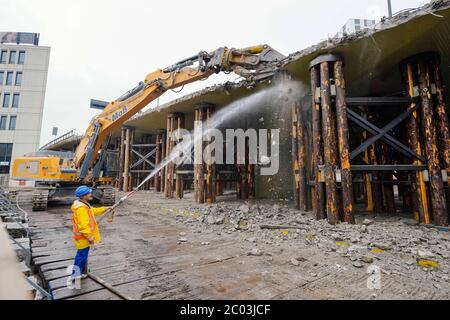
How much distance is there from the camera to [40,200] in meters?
8.55

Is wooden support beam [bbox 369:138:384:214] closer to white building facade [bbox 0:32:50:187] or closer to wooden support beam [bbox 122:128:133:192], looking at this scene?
wooden support beam [bbox 122:128:133:192]

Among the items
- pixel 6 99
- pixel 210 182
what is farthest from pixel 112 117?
pixel 6 99

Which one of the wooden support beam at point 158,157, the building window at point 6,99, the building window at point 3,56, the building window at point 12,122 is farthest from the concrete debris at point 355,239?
the building window at point 3,56

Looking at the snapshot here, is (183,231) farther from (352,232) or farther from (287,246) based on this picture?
(352,232)

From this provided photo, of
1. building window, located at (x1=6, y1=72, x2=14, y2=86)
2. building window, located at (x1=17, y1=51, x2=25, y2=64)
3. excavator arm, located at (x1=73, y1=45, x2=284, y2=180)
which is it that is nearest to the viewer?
excavator arm, located at (x1=73, y1=45, x2=284, y2=180)

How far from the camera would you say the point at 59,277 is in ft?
10.3

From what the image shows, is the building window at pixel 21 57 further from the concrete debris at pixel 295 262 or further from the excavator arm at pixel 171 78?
the concrete debris at pixel 295 262

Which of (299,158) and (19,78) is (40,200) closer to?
(299,158)

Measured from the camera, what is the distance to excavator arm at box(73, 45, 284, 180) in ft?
22.5

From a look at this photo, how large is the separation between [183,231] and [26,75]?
41.3 m

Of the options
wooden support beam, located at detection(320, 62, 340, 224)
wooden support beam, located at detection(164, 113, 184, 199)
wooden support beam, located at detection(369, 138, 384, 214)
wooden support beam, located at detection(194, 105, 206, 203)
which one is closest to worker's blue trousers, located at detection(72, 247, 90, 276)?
wooden support beam, located at detection(320, 62, 340, 224)

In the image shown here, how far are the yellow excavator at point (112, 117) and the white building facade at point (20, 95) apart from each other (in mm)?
29250

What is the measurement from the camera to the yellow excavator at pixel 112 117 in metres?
7.03
